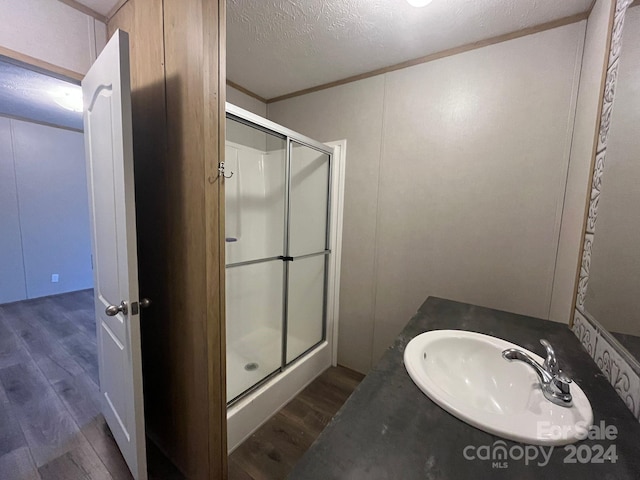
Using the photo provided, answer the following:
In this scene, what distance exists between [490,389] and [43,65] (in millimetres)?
2378

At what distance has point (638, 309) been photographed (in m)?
0.66

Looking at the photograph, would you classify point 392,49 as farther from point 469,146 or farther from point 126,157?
point 126,157

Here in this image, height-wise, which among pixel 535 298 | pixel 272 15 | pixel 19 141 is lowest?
pixel 535 298

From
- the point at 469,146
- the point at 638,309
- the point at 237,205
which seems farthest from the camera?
the point at 237,205

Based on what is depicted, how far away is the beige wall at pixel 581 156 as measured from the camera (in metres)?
1.00

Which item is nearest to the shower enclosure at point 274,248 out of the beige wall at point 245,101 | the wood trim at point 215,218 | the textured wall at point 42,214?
the beige wall at point 245,101

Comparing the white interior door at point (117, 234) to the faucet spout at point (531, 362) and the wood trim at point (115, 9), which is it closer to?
the wood trim at point (115, 9)

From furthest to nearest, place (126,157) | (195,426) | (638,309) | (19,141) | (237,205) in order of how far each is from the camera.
Answer: (19,141), (237,205), (195,426), (126,157), (638,309)

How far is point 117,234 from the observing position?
107cm

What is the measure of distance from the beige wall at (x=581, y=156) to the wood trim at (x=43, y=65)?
7.83 feet

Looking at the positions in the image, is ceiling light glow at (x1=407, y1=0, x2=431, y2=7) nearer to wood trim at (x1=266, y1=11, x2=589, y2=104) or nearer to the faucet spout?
wood trim at (x1=266, y1=11, x2=589, y2=104)

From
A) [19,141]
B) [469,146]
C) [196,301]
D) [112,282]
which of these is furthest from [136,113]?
[19,141]

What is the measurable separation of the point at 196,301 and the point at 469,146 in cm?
171

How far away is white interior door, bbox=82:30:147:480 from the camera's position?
3.14ft
